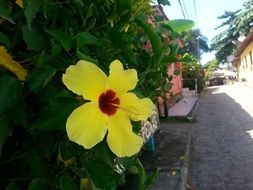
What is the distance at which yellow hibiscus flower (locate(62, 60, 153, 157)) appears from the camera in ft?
2.17

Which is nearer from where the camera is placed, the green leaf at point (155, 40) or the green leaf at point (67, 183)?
the green leaf at point (67, 183)

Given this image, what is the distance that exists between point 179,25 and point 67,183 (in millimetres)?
667

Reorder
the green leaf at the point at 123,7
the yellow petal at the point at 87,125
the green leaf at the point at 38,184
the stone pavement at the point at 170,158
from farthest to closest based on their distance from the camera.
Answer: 1. the stone pavement at the point at 170,158
2. the green leaf at the point at 123,7
3. the green leaf at the point at 38,184
4. the yellow petal at the point at 87,125

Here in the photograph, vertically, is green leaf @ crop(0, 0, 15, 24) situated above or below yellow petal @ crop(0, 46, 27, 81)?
above

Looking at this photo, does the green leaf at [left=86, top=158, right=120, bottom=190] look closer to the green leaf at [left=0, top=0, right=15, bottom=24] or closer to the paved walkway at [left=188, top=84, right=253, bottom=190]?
the green leaf at [left=0, top=0, right=15, bottom=24]

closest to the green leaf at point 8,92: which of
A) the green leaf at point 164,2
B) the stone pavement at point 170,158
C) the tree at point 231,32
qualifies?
the green leaf at point 164,2

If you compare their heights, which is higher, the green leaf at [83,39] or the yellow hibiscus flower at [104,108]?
the green leaf at [83,39]

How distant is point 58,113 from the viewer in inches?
27.7

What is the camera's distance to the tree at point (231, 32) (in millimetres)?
38625

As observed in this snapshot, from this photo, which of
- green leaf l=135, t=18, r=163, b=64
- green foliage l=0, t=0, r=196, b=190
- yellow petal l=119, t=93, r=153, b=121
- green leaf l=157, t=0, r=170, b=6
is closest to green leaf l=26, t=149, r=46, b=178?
green foliage l=0, t=0, r=196, b=190

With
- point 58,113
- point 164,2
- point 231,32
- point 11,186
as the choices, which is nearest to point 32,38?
point 58,113

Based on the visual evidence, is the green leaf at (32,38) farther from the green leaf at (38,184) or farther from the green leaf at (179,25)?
the green leaf at (179,25)

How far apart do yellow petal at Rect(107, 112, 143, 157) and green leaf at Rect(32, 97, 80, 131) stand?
7cm

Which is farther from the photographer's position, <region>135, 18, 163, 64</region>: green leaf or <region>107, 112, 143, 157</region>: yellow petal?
<region>135, 18, 163, 64</region>: green leaf
